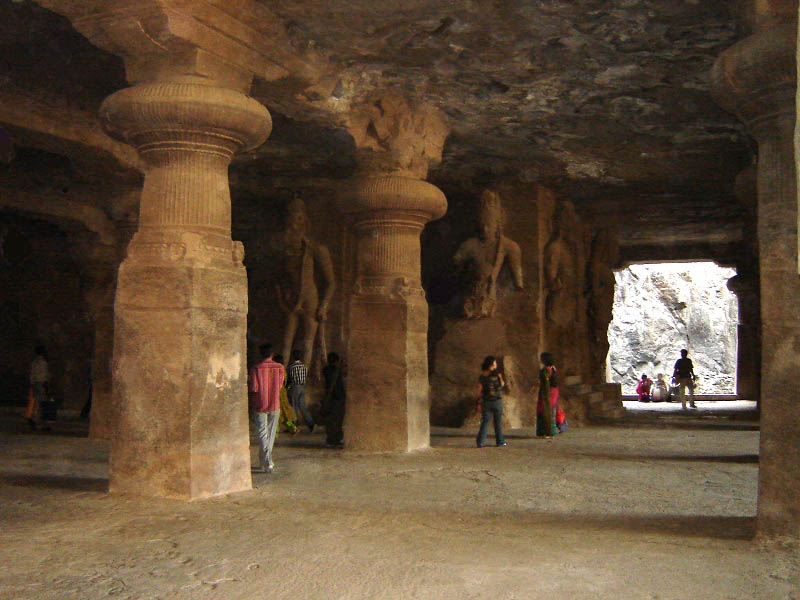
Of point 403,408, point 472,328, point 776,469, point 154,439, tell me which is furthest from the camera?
point 472,328

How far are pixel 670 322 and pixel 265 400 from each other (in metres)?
31.5

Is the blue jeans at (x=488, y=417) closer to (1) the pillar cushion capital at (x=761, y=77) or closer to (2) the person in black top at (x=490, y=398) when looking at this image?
(2) the person in black top at (x=490, y=398)

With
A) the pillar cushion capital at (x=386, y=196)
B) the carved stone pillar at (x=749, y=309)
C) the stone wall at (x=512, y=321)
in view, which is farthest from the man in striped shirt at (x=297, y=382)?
the carved stone pillar at (x=749, y=309)

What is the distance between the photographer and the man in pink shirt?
7.23 meters

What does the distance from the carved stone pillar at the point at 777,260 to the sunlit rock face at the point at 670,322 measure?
103ft

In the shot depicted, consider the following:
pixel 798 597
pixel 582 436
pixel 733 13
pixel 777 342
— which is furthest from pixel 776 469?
pixel 582 436

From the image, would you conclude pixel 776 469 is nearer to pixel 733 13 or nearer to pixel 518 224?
pixel 733 13

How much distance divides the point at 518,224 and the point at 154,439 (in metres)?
7.62

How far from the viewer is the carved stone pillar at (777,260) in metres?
4.31

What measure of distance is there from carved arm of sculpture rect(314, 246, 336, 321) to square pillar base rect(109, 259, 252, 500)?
6.06 meters

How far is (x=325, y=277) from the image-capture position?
12.3 m

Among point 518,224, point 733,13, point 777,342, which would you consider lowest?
point 777,342

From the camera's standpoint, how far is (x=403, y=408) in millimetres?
8672

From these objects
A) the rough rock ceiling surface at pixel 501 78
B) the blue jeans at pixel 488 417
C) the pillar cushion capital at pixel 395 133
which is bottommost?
the blue jeans at pixel 488 417
